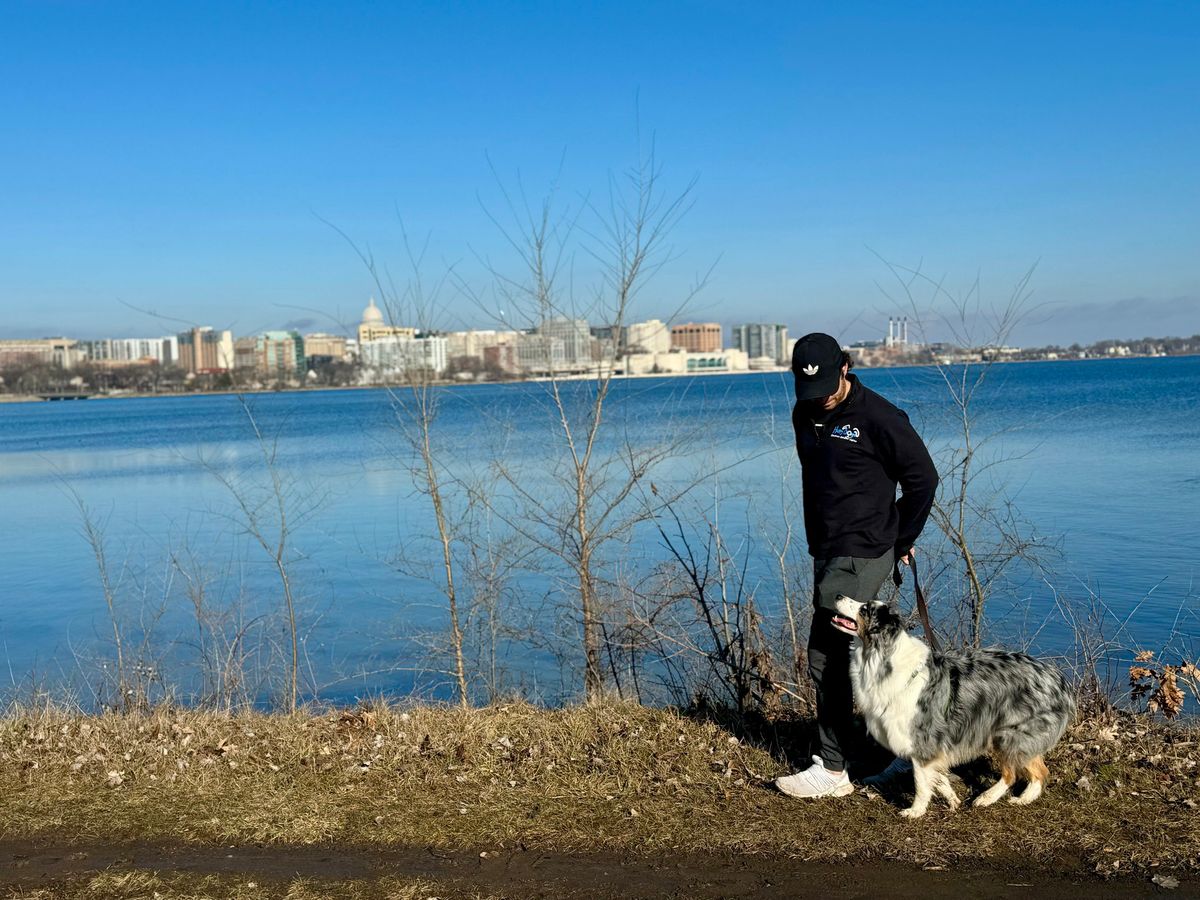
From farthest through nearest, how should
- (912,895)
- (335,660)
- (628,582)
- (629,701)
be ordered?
(335,660)
(628,582)
(629,701)
(912,895)

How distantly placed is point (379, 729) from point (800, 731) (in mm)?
2691

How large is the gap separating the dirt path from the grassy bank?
0.35ft

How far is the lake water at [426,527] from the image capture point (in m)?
11.9

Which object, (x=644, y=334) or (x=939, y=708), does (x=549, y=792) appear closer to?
(x=939, y=708)

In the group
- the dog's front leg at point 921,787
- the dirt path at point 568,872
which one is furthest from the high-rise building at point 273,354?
the dog's front leg at point 921,787

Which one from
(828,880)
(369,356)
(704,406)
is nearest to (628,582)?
(704,406)

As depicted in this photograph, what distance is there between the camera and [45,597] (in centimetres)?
1681

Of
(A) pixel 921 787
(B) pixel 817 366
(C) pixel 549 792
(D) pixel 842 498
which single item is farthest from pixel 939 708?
(C) pixel 549 792

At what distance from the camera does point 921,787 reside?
5.16 metres

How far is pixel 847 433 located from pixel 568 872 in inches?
97.6

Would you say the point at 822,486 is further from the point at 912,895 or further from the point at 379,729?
the point at 379,729

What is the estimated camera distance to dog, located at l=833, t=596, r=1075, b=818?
16.8ft

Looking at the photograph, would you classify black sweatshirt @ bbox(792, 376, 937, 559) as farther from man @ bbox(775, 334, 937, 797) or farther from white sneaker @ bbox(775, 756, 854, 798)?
white sneaker @ bbox(775, 756, 854, 798)

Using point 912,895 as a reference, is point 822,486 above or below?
above
